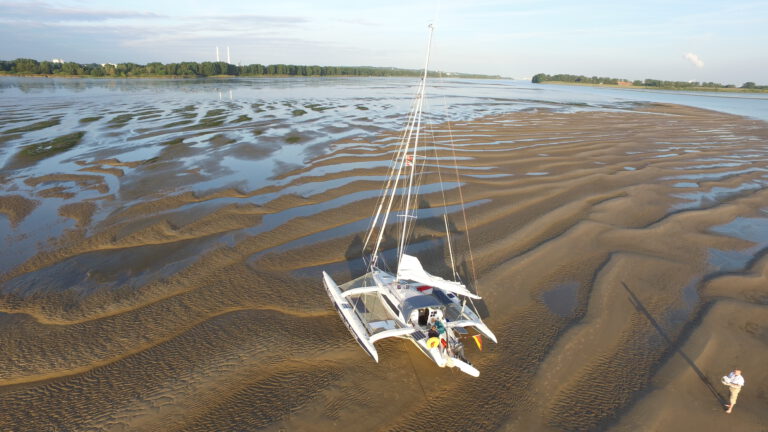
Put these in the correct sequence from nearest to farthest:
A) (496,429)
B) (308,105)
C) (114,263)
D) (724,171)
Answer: (496,429)
(114,263)
(724,171)
(308,105)

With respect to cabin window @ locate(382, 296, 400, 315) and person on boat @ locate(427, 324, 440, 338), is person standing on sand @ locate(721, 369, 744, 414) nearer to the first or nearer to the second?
person on boat @ locate(427, 324, 440, 338)

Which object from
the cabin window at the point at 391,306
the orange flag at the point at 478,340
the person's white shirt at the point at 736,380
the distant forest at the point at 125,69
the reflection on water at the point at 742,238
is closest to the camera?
the person's white shirt at the point at 736,380

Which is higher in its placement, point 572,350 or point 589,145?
point 589,145

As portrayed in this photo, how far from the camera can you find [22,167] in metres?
25.2

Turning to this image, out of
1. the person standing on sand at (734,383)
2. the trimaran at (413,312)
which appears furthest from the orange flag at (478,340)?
the person standing on sand at (734,383)

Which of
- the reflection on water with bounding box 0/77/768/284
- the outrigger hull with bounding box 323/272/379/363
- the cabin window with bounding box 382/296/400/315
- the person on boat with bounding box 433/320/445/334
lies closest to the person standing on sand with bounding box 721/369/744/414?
the person on boat with bounding box 433/320/445/334

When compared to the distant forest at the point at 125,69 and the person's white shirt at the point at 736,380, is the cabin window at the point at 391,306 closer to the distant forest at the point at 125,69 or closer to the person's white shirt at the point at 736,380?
the person's white shirt at the point at 736,380

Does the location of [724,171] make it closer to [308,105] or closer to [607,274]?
[607,274]

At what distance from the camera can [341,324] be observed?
11.5 meters

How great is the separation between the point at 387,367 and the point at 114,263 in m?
10.7

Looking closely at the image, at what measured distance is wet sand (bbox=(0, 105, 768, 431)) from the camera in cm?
874

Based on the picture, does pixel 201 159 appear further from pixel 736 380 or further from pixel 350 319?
pixel 736 380

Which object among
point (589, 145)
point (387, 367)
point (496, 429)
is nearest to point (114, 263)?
point (387, 367)

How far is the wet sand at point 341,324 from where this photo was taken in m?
8.74
